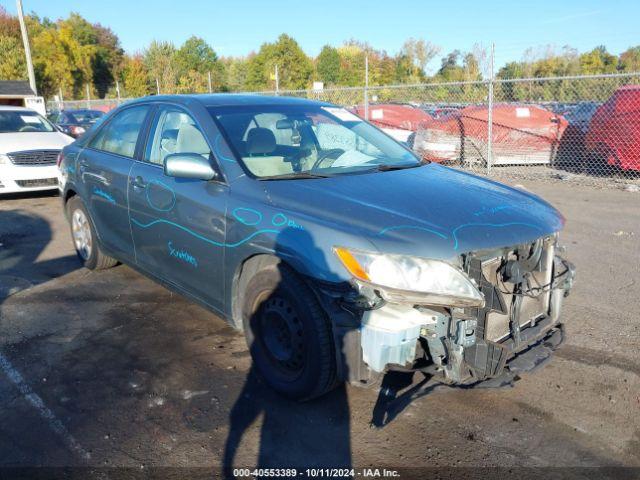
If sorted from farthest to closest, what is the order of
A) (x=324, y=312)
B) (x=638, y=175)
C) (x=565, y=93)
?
(x=565, y=93) < (x=638, y=175) < (x=324, y=312)

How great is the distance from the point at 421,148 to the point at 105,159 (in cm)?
891

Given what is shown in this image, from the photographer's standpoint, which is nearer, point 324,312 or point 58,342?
point 324,312

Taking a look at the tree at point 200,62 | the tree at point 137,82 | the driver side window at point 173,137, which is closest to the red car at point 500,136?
the driver side window at point 173,137

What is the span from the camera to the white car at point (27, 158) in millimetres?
9242

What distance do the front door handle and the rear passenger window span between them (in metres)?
0.29

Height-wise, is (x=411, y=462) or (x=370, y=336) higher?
(x=370, y=336)

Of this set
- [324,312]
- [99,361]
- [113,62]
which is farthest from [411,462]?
[113,62]

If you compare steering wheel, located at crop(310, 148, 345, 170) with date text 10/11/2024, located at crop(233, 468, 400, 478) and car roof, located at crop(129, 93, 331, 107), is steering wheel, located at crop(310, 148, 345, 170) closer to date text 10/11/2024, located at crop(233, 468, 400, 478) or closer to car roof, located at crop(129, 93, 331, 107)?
car roof, located at crop(129, 93, 331, 107)

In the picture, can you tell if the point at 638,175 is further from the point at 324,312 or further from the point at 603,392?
the point at 324,312

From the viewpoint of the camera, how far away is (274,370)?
10.8 ft

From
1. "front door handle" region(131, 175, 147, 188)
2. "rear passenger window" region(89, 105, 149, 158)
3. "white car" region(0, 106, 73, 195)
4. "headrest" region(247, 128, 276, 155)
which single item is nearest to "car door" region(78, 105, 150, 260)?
"rear passenger window" region(89, 105, 149, 158)

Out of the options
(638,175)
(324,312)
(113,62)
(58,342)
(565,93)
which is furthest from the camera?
(113,62)

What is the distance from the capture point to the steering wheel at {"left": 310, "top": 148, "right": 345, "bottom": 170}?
12.4 feet

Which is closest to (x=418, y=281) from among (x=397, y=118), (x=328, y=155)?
(x=328, y=155)
